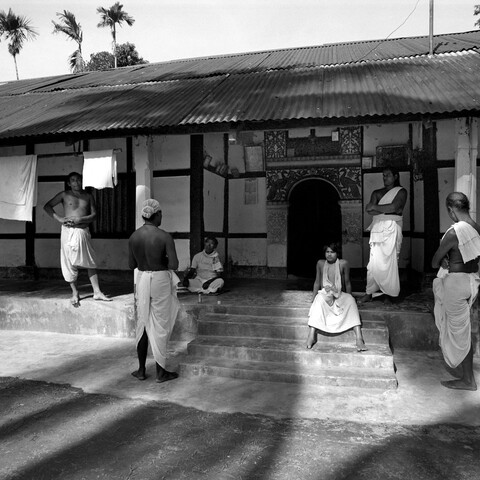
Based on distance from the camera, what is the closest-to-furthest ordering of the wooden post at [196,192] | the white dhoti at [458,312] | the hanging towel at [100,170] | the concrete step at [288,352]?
the white dhoti at [458,312] → the concrete step at [288,352] → the hanging towel at [100,170] → the wooden post at [196,192]

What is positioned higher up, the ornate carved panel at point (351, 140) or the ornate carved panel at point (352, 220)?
the ornate carved panel at point (351, 140)

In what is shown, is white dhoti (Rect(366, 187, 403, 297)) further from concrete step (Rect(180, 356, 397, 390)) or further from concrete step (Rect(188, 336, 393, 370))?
concrete step (Rect(180, 356, 397, 390))

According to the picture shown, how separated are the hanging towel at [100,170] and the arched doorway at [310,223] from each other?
3.52m

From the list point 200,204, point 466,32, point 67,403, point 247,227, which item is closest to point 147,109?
point 200,204

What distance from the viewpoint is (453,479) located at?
99.3 inches

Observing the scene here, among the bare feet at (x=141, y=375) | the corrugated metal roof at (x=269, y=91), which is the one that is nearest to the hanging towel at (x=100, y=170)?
the corrugated metal roof at (x=269, y=91)

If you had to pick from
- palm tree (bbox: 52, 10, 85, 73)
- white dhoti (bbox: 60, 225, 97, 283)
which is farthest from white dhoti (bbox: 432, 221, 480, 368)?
palm tree (bbox: 52, 10, 85, 73)

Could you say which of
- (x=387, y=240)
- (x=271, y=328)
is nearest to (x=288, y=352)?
(x=271, y=328)

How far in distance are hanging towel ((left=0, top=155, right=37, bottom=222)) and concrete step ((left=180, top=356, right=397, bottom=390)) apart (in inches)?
156

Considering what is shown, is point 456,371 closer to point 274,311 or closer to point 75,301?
point 274,311

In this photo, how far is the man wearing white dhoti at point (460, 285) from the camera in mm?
4012

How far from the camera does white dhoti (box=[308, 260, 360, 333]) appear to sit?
181 inches

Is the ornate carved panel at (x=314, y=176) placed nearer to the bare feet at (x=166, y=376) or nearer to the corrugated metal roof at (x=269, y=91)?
the corrugated metal roof at (x=269, y=91)

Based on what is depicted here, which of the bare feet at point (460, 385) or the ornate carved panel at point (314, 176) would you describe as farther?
the ornate carved panel at point (314, 176)
